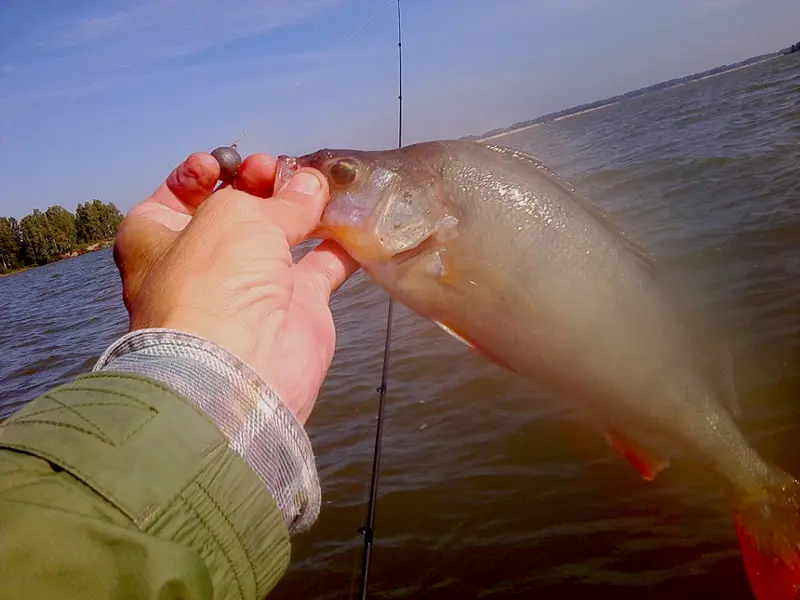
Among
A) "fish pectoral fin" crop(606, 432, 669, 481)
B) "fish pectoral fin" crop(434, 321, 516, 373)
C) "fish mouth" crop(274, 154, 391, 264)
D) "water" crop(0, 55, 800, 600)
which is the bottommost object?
"water" crop(0, 55, 800, 600)

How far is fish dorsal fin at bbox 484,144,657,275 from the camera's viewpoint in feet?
10.8

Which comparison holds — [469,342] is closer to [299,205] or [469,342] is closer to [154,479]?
[299,205]

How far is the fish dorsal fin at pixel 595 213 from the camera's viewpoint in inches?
130

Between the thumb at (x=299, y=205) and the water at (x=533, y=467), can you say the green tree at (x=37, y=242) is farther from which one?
the thumb at (x=299, y=205)

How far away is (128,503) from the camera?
1174mm

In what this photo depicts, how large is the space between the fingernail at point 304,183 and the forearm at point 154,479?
55.2 inches

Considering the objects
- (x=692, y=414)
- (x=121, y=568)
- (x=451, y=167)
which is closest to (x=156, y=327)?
(x=121, y=568)

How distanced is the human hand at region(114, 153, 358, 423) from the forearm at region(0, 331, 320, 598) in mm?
240

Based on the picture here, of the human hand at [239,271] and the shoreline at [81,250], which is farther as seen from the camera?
the shoreline at [81,250]

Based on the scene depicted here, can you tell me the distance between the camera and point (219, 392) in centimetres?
157

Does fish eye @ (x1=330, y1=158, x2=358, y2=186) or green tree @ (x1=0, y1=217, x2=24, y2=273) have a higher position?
fish eye @ (x1=330, y1=158, x2=358, y2=186)

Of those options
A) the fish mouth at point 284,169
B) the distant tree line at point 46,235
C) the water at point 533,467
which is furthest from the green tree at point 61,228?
the fish mouth at point 284,169

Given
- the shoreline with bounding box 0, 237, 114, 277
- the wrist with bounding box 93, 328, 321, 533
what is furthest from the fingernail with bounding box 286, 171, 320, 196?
the shoreline with bounding box 0, 237, 114, 277

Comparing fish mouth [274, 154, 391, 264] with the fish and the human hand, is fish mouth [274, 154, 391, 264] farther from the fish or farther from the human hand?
the human hand
